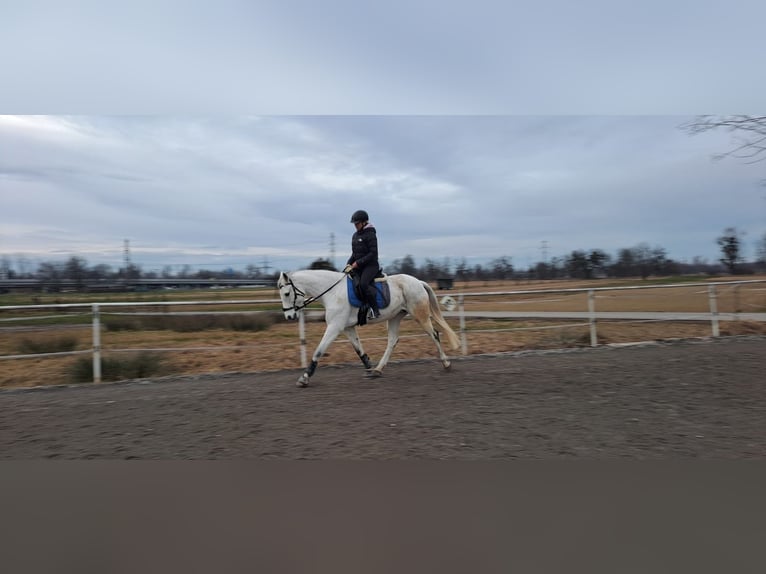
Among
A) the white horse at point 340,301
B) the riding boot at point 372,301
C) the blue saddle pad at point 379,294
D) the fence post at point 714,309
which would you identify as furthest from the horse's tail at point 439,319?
the fence post at point 714,309

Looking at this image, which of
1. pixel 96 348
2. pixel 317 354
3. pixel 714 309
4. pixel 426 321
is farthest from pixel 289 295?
pixel 714 309

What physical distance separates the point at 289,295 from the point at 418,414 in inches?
112

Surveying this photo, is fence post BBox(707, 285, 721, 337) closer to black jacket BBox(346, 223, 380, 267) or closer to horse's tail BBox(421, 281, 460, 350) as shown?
horse's tail BBox(421, 281, 460, 350)

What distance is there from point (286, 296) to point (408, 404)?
100 inches

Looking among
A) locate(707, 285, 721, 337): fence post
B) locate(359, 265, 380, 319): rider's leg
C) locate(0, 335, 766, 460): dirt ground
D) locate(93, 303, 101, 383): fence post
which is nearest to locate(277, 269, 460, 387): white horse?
locate(359, 265, 380, 319): rider's leg

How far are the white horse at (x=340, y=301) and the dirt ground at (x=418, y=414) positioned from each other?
56 centimetres

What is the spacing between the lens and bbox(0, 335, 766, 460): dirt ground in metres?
3.26

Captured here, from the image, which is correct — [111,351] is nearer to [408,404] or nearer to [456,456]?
[408,404]

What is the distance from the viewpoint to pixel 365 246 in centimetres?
616

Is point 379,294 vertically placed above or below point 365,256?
below

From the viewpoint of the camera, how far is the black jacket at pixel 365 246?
610cm

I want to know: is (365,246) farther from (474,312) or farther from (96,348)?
(474,312)

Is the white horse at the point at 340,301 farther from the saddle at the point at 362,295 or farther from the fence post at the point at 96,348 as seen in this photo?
the fence post at the point at 96,348

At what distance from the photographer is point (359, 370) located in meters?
7.00
